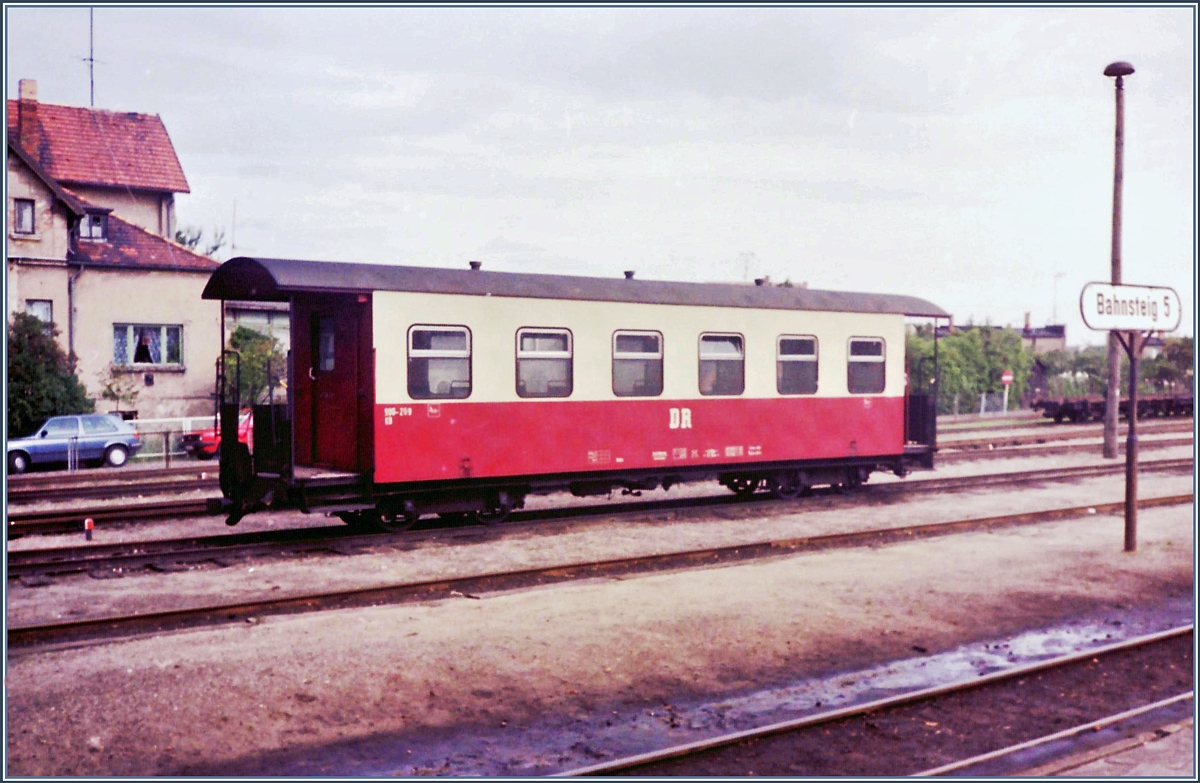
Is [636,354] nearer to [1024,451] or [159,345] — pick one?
[1024,451]

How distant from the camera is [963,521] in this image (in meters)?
15.4

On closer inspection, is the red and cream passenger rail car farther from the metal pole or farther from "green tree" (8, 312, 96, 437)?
"green tree" (8, 312, 96, 437)

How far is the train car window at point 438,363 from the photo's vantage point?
45.0 ft

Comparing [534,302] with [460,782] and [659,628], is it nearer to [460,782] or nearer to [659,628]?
[659,628]

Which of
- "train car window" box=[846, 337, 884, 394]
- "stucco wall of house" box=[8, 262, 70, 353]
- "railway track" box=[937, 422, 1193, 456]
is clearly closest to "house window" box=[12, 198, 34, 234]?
"stucco wall of house" box=[8, 262, 70, 353]

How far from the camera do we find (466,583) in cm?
1140

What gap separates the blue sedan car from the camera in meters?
24.6

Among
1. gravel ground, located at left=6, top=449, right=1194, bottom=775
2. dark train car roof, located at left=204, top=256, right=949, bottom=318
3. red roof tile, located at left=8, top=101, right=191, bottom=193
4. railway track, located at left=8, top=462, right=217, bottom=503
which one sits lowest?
gravel ground, located at left=6, top=449, right=1194, bottom=775

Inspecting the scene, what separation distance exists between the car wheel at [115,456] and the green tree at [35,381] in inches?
127

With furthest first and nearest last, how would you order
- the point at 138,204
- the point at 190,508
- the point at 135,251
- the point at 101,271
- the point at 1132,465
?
the point at 138,204, the point at 135,251, the point at 101,271, the point at 190,508, the point at 1132,465

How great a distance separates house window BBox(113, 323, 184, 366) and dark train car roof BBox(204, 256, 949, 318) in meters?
22.5

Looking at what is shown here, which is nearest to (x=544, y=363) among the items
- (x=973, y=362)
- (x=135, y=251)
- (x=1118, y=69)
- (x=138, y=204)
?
(x=1118, y=69)

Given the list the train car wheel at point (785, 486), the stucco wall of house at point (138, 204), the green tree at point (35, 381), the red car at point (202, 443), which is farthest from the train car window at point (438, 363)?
the stucco wall of house at point (138, 204)

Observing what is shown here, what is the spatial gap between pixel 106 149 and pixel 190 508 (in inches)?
1121
